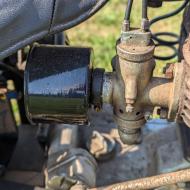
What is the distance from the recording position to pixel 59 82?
105 cm

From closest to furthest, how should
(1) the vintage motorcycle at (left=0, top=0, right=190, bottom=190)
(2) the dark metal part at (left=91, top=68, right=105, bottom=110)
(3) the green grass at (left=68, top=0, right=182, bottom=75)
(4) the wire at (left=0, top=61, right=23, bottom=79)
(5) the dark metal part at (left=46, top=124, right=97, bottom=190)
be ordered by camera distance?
(1) the vintage motorcycle at (left=0, top=0, right=190, bottom=190) → (2) the dark metal part at (left=91, top=68, right=105, bottom=110) → (5) the dark metal part at (left=46, top=124, right=97, bottom=190) → (4) the wire at (left=0, top=61, right=23, bottom=79) → (3) the green grass at (left=68, top=0, right=182, bottom=75)

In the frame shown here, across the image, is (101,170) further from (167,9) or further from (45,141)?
(167,9)

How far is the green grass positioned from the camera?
9.52ft

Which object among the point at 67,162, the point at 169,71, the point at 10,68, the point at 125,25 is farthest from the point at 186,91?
the point at 10,68

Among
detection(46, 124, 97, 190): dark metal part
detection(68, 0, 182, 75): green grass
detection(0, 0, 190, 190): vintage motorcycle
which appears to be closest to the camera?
detection(0, 0, 190, 190): vintage motorcycle

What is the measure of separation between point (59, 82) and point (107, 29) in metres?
2.12

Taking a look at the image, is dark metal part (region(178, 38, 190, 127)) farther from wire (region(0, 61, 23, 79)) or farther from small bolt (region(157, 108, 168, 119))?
wire (region(0, 61, 23, 79))

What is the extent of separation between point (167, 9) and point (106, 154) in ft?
6.18

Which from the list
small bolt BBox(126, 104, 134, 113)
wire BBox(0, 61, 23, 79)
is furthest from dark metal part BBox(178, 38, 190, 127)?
wire BBox(0, 61, 23, 79)

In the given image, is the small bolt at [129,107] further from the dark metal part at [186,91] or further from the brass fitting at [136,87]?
the dark metal part at [186,91]

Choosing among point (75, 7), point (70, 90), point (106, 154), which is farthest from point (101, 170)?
point (75, 7)

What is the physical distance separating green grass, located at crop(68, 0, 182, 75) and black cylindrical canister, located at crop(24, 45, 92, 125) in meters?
1.71

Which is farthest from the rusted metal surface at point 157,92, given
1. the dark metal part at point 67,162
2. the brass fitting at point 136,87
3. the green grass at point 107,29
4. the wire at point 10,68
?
the green grass at point 107,29

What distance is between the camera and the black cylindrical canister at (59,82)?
1056 mm
